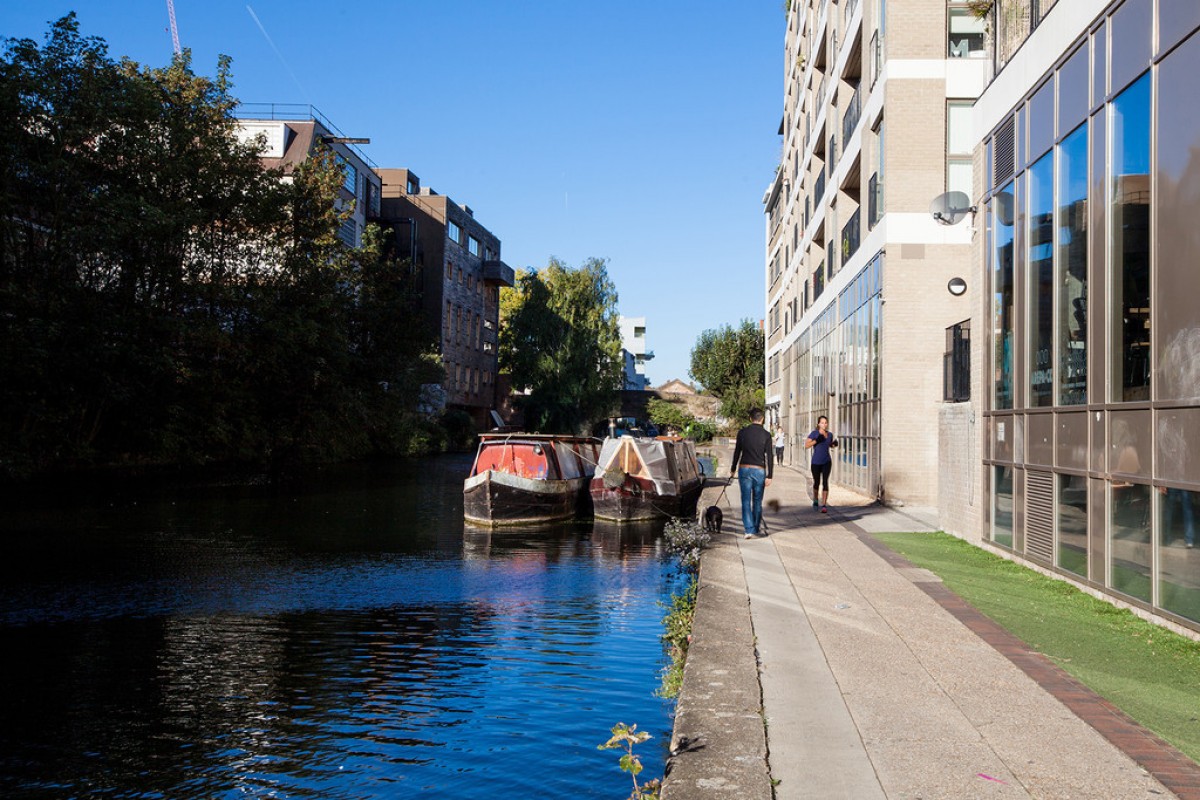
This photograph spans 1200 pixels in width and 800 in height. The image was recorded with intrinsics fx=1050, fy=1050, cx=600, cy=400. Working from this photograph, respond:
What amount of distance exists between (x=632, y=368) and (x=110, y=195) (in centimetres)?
10911

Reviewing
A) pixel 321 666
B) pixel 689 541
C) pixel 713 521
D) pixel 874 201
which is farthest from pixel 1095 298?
pixel 874 201

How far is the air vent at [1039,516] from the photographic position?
10.5m

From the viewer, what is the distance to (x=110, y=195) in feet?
91.5

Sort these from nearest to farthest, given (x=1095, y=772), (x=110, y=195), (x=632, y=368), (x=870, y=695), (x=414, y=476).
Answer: (x=1095, y=772), (x=870, y=695), (x=110, y=195), (x=414, y=476), (x=632, y=368)

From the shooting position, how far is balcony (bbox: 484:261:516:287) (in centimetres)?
7062

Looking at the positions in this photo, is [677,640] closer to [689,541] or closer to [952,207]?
[689,541]

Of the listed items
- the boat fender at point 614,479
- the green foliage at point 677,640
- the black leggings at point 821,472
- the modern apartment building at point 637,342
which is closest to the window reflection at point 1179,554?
the green foliage at point 677,640

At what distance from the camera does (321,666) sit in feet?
29.7

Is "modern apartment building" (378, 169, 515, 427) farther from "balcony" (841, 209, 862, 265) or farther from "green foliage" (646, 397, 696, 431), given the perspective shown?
"balcony" (841, 209, 862, 265)

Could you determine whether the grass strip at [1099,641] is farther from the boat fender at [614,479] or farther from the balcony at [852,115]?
the balcony at [852,115]

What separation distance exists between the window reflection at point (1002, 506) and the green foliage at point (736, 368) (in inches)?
2202

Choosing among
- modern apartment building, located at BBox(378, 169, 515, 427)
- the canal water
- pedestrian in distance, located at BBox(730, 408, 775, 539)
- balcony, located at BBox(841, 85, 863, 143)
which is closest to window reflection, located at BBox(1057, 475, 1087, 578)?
the canal water

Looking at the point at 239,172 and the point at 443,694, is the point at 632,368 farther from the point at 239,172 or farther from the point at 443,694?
the point at 443,694

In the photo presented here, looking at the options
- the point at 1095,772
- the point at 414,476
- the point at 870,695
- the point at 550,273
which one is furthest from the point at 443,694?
the point at 550,273
